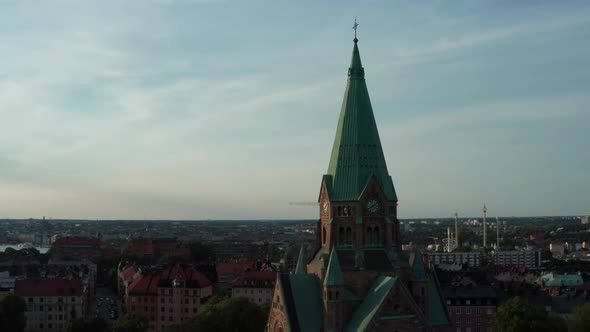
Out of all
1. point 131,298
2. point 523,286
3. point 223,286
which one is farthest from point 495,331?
point 223,286

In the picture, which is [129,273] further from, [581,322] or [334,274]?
[334,274]

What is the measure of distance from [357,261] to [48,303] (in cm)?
9758

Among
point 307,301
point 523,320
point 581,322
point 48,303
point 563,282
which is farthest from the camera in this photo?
point 563,282

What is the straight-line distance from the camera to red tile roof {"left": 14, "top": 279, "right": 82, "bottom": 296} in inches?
5689

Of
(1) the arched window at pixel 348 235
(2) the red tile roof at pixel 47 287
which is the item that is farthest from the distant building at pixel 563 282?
(1) the arched window at pixel 348 235

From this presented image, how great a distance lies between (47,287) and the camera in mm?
146000

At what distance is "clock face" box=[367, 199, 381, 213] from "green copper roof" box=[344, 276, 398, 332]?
5.85 m

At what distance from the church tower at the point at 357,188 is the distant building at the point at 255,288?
9156 centimetres

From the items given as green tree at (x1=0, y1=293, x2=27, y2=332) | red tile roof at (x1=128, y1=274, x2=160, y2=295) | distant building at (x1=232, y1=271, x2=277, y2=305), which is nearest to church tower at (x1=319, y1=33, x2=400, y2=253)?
green tree at (x1=0, y1=293, x2=27, y2=332)

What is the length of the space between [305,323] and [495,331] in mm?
56864

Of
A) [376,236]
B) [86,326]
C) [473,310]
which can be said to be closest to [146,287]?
[86,326]

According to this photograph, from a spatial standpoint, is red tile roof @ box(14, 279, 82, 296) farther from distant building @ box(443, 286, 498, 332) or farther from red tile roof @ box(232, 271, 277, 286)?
distant building @ box(443, 286, 498, 332)

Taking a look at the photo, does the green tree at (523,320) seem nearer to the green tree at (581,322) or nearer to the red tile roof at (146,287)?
the green tree at (581,322)

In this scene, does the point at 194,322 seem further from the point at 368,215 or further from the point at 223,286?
the point at 223,286
